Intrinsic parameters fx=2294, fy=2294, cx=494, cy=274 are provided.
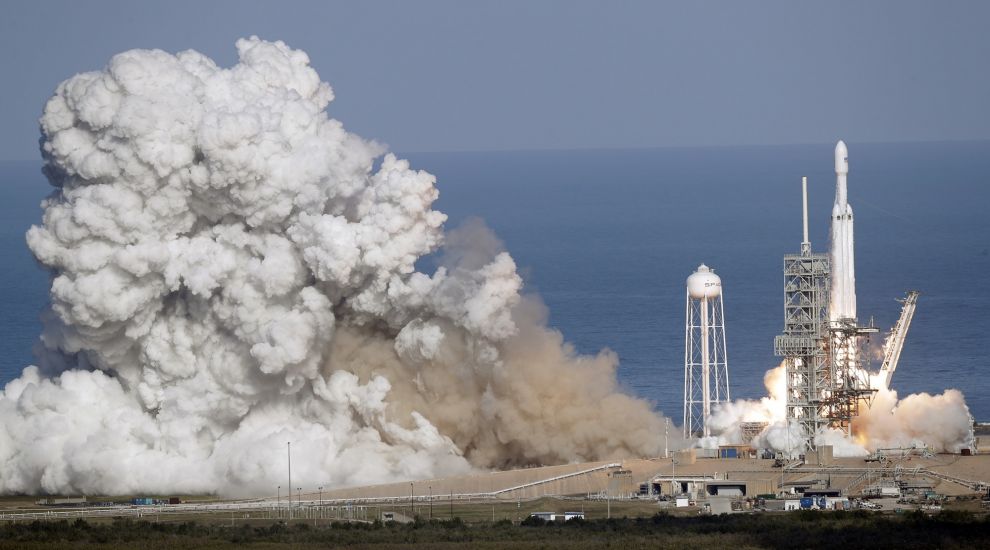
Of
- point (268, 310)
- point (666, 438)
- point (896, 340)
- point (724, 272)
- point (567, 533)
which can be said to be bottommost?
point (567, 533)

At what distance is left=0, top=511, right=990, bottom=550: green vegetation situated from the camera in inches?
1955

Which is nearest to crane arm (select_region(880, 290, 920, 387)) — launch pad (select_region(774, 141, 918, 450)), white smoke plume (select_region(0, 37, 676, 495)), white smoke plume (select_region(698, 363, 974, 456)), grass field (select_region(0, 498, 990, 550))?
launch pad (select_region(774, 141, 918, 450))

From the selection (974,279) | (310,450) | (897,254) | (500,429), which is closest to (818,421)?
(500,429)

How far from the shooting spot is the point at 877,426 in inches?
2437

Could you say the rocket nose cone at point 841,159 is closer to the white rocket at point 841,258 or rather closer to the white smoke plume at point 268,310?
the white rocket at point 841,258

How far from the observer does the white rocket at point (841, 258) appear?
204 ft

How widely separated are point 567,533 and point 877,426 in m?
12.9

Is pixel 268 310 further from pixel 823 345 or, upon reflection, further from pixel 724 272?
pixel 724 272

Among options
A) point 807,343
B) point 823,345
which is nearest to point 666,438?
point 807,343

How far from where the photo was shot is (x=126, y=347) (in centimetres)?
6397

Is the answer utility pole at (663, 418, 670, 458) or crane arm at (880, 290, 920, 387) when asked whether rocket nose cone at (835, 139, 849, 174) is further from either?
utility pole at (663, 418, 670, 458)

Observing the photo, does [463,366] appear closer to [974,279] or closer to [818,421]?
[818,421]

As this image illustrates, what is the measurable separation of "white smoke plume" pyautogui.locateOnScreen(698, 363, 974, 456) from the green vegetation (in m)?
6.23

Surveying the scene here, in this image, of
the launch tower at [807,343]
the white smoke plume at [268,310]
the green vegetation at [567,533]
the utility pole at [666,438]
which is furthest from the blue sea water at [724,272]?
the green vegetation at [567,533]
